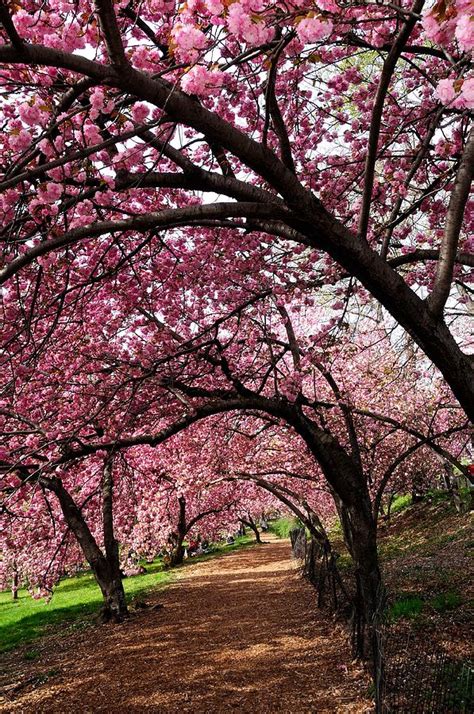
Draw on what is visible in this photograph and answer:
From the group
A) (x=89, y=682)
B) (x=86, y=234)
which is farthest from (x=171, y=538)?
(x=86, y=234)

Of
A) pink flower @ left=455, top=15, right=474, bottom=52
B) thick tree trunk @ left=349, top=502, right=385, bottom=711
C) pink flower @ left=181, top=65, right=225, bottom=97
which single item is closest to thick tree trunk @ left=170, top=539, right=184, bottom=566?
thick tree trunk @ left=349, top=502, right=385, bottom=711

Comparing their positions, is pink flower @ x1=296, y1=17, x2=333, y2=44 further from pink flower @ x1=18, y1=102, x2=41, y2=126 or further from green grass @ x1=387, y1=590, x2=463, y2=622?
green grass @ x1=387, y1=590, x2=463, y2=622

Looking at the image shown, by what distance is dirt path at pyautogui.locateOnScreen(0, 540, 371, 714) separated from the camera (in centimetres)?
643

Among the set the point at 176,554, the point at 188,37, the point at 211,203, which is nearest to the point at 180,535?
the point at 176,554

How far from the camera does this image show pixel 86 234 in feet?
10.3

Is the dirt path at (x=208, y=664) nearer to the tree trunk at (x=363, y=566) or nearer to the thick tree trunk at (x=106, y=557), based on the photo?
the tree trunk at (x=363, y=566)

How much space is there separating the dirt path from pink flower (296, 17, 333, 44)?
588cm

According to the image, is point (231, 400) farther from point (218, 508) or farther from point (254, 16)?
point (218, 508)

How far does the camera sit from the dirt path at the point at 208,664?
6434mm

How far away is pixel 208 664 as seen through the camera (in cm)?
807

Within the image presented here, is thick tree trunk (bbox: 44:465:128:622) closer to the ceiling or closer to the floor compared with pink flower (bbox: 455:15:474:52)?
closer to the floor

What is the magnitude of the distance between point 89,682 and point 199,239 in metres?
6.52

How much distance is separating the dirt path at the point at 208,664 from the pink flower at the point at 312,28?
5.88m

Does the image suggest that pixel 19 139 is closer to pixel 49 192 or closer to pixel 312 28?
pixel 49 192
